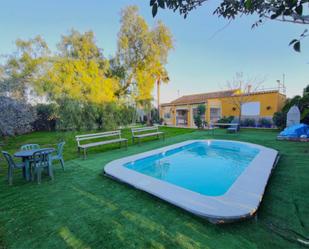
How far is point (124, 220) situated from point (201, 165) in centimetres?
423

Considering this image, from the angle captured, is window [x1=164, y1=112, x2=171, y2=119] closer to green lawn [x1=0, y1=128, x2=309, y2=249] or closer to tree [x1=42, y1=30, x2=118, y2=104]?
tree [x1=42, y1=30, x2=118, y2=104]

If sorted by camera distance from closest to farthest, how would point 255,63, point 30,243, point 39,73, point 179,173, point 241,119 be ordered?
point 30,243, point 179,173, point 39,73, point 255,63, point 241,119

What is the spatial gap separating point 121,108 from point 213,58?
1013 cm

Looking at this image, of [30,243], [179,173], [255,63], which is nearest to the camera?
[30,243]

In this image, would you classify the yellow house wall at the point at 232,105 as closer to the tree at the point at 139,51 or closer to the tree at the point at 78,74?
the tree at the point at 139,51

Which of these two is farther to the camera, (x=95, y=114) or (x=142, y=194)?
(x=95, y=114)

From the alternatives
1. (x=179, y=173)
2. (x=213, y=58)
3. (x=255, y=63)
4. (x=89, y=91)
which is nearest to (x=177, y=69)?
(x=213, y=58)

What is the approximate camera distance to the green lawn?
6.75 ft

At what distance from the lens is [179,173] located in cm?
520

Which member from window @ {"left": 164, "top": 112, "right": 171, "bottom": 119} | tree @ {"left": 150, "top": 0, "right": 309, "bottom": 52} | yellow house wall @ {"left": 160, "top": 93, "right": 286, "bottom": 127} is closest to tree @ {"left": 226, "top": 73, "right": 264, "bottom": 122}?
yellow house wall @ {"left": 160, "top": 93, "right": 286, "bottom": 127}

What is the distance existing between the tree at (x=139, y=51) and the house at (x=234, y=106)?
8.37 m

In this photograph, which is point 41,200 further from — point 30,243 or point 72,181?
point 30,243

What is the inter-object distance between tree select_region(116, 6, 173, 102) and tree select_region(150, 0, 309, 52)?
10778mm

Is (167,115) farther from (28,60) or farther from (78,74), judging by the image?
(28,60)
